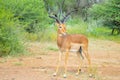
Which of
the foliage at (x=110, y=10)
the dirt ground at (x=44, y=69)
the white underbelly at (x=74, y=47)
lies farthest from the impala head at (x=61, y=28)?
the foliage at (x=110, y=10)

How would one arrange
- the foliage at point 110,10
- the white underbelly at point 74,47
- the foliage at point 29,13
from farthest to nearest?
the foliage at point 110,10, the foliage at point 29,13, the white underbelly at point 74,47

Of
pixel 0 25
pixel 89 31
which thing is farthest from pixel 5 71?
pixel 89 31

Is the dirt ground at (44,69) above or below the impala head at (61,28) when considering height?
below

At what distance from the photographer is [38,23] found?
23.0 meters

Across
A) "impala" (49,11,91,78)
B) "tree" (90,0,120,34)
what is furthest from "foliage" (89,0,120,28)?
"impala" (49,11,91,78)

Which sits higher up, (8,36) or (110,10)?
(110,10)

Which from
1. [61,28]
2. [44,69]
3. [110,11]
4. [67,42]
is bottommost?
[44,69]

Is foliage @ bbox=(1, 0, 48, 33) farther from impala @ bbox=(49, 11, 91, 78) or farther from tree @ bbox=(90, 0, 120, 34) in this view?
impala @ bbox=(49, 11, 91, 78)

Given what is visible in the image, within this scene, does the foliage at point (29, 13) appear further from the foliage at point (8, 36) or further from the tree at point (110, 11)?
the tree at point (110, 11)

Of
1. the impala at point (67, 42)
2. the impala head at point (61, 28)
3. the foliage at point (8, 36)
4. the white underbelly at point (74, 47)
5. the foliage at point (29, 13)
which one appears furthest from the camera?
the foliage at point (29, 13)

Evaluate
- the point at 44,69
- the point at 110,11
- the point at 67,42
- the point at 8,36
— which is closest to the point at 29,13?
the point at 8,36

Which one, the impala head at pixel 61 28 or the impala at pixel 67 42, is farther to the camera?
the impala at pixel 67 42

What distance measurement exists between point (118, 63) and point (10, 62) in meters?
4.55

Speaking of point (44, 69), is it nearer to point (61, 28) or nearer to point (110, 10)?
point (61, 28)
